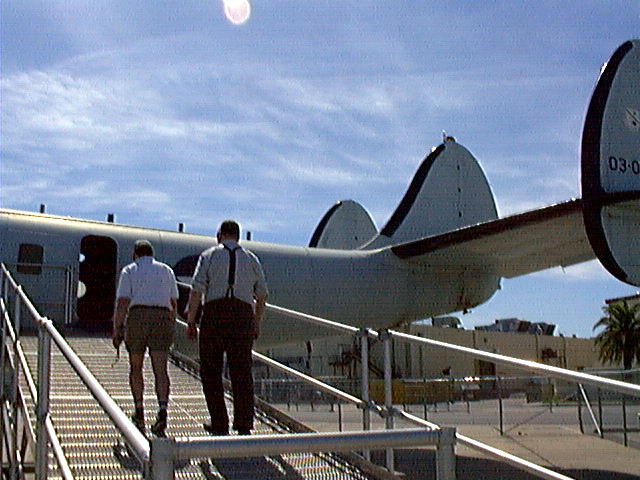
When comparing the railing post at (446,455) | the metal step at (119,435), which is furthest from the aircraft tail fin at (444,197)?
the railing post at (446,455)

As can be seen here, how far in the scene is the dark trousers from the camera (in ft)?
17.3

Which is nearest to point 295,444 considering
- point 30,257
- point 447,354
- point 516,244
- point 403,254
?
point 30,257

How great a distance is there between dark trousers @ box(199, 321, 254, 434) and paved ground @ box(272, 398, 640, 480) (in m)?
2.42

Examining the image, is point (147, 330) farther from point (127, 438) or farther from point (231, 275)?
point (127, 438)

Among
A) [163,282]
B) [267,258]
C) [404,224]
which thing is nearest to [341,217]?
[404,224]

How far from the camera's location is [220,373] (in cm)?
529

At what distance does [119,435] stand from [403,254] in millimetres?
10167

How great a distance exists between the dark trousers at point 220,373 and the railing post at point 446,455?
2.92 metres

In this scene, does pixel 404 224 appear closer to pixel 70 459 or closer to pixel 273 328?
pixel 273 328

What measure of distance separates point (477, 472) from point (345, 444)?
902cm

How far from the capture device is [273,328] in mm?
13875

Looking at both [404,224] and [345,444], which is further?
[404,224]

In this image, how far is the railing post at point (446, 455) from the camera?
2.47 metres

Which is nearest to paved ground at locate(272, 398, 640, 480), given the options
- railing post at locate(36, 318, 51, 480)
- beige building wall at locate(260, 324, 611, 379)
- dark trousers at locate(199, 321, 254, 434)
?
dark trousers at locate(199, 321, 254, 434)
